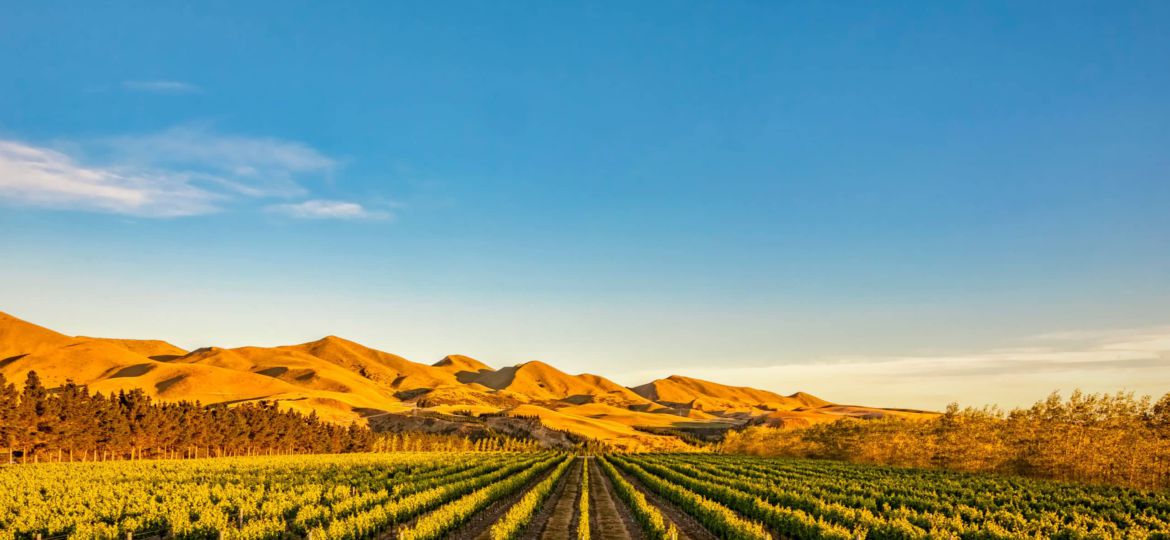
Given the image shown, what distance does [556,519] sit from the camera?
39062 mm

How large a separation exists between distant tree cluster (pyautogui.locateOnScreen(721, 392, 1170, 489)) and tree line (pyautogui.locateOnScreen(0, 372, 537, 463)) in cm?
9179

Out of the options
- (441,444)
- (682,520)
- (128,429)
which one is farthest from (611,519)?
(441,444)

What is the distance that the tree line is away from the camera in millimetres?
70000

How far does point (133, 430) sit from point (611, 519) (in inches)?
2940

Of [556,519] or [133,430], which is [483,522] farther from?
[133,430]

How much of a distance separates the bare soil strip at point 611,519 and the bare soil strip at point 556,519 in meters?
1.21

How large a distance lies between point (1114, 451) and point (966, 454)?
16.9 metres

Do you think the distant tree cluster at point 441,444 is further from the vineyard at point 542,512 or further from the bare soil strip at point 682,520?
the bare soil strip at point 682,520

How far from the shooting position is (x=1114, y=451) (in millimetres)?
59812

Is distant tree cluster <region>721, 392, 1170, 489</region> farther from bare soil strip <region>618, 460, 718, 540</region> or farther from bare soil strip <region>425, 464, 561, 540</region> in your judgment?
bare soil strip <region>425, 464, 561, 540</region>

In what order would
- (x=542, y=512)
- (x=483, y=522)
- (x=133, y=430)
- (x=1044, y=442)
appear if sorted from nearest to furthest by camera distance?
(x=483, y=522) < (x=542, y=512) < (x=1044, y=442) < (x=133, y=430)

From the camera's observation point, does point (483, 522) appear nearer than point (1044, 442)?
Yes

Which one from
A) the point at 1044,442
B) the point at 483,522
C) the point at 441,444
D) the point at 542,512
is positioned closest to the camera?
the point at 483,522

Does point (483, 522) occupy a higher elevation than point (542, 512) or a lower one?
higher
